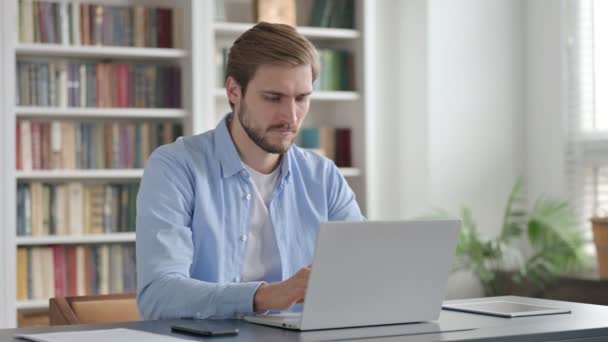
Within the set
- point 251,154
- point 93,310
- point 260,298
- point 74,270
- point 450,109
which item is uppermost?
point 450,109

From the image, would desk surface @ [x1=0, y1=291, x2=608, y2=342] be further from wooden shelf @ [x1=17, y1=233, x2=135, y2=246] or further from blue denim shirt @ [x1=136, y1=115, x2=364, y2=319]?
wooden shelf @ [x1=17, y1=233, x2=135, y2=246]

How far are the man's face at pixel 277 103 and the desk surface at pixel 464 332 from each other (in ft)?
1.92

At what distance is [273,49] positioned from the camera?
2367 mm

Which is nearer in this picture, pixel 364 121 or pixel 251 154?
pixel 251 154

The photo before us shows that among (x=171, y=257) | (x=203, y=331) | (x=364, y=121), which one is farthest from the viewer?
(x=364, y=121)

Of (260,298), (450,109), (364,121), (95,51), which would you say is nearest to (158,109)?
(95,51)

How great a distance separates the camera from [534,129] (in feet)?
17.3

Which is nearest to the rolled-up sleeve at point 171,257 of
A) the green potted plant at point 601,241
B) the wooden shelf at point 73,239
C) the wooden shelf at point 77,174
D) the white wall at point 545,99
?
the wooden shelf at point 77,174

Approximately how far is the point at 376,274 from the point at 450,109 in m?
3.37

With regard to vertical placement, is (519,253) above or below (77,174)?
below

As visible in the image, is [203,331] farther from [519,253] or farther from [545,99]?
[545,99]

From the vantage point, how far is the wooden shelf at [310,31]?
464cm

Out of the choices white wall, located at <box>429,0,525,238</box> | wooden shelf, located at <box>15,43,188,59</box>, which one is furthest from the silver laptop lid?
white wall, located at <box>429,0,525,238</box>

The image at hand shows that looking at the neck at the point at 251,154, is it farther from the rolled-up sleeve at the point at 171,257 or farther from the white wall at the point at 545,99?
the white wall at the point at 545,99
